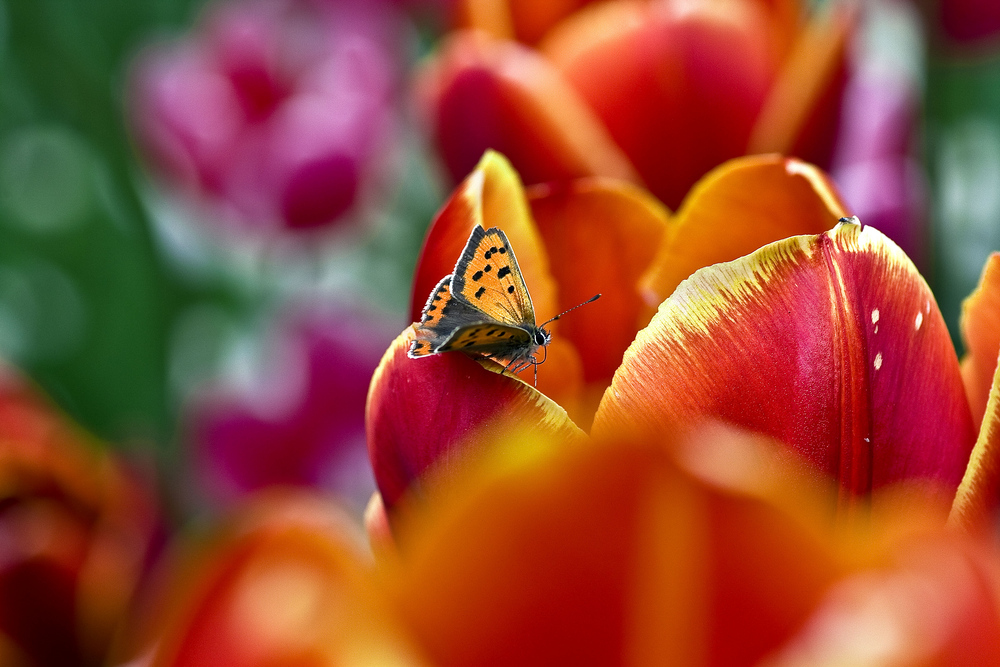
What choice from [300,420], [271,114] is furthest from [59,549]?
[271,114]

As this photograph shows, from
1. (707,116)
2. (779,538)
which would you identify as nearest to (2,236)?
(707,116)

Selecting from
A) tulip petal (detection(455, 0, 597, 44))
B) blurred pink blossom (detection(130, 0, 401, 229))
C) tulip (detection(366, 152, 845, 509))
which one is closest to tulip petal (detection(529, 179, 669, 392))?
tulip (detection(366, 152, 845, 509))

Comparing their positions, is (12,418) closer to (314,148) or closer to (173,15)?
(314,148)

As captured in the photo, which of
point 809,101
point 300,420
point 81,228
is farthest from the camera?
point 81,228

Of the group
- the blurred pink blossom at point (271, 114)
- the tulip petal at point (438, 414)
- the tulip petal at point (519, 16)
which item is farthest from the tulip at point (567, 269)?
the blurred pink blossom at point (271, 114)

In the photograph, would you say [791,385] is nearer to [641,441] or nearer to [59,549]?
[641,441]

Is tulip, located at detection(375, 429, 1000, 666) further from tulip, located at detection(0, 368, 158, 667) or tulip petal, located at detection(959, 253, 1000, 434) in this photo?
tulip, located at detection(0, 368, 158, 667)
